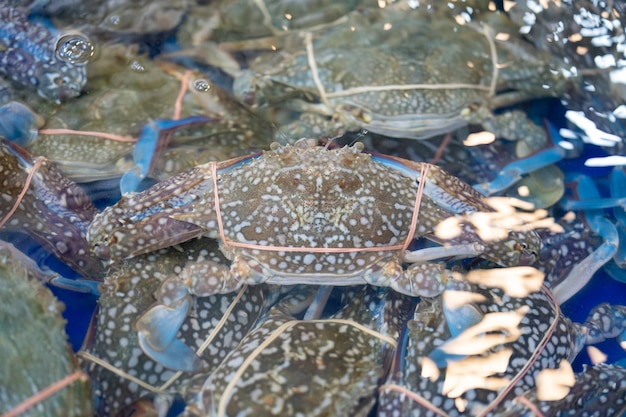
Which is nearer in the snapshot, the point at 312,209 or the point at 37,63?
the point at 312,209

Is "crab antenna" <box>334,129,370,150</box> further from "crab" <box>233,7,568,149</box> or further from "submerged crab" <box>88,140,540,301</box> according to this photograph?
"submerged crab" <box>88,140,540,301</box>

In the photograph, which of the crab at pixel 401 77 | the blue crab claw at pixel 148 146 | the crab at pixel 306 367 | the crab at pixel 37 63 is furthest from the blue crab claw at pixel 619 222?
the crab at pixel 37 63

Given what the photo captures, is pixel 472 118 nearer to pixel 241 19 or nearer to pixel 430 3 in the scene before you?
pixel 430 3

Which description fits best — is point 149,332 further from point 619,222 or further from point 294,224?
point 619,222

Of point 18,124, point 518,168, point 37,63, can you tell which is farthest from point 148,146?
point 518,168

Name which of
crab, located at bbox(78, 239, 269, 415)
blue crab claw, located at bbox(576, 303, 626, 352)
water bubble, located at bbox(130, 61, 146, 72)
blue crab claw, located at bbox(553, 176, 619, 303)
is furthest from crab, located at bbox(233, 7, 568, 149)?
crab, located at bbox(78, 239, 269, 415)

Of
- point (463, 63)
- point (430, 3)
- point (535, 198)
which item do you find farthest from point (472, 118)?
point (430, 3)
